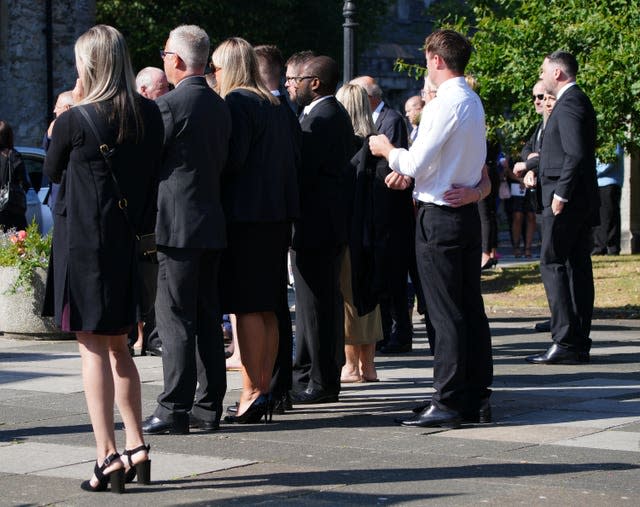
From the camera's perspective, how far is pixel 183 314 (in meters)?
7.15

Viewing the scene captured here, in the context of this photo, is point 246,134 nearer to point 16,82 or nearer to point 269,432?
point 269,432

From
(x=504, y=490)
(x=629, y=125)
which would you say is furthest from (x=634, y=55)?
(x=504, y=490)

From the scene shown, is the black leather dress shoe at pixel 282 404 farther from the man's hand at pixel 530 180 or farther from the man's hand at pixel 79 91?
the man's hand at pixel 530 180

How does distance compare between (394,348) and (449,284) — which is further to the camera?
(394,348)

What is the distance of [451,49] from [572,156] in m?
2.82

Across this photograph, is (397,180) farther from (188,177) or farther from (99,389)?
(99,389)

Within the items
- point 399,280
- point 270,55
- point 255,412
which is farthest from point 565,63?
point 255,412

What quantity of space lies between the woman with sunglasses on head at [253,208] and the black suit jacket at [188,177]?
1.00 ft

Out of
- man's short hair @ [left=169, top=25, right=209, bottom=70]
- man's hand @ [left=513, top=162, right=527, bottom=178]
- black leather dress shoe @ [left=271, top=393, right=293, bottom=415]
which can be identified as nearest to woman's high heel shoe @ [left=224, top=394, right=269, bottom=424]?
black leather dress shoe @ [left=271, top=393, right=293, bottom=415]

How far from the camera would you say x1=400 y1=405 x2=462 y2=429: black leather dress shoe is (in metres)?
7.35

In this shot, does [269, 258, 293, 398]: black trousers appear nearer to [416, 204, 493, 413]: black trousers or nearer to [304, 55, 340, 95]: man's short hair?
[416, 204, 493, 413]: black trousers

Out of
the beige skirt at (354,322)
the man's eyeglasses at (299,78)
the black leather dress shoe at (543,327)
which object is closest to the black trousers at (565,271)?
the beige skirt at (354,322)

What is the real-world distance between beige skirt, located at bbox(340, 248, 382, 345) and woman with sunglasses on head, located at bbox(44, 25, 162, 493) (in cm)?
329

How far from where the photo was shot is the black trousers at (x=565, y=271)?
10156 millimetres
